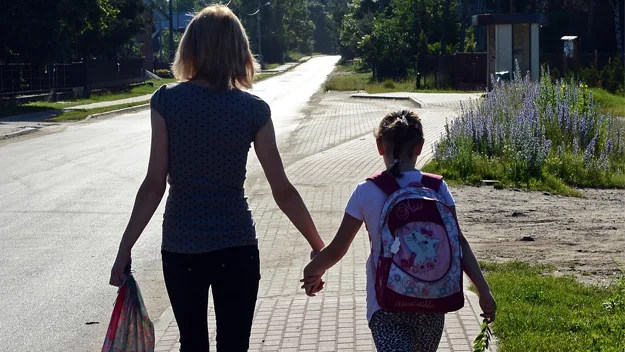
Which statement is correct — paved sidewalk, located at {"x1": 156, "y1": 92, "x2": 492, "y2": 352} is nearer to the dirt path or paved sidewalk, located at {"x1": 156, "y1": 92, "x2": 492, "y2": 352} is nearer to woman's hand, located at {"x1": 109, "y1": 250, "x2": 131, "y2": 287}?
the dirt path

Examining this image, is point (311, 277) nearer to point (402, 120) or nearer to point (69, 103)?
point (402, 120)

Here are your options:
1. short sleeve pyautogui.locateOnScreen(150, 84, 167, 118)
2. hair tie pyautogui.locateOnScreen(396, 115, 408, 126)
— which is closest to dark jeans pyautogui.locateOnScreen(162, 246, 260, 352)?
short sleeve pyautogui.locateOnScreen(150, 84, 167, 118)

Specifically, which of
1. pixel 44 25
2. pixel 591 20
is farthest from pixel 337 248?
pixel 591 20

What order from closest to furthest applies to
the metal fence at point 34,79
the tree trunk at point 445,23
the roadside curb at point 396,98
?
the roadside curb at point 396,98 → the metal fence at point 34,79 → the tree trunk at point 445,23

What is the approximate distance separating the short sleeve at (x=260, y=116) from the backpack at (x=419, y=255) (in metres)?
0.62

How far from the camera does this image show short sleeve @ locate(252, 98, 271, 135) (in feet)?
12.1

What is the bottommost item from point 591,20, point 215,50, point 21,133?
point 21,133

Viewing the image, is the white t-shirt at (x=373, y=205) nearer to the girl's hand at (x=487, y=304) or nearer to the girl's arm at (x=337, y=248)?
the girl's arm at (x=337, y=248)

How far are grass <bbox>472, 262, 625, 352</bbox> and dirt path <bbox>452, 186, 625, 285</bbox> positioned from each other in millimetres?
594

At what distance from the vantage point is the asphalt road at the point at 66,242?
6887 millimetres

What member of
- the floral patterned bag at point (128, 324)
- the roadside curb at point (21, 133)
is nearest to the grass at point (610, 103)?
the roadside curb at point (21, 133)

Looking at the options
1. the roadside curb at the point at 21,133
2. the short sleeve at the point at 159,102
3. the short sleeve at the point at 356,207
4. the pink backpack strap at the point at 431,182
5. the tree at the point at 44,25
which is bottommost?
the roadside curb at the point at 21,133

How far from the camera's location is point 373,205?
3.51 m

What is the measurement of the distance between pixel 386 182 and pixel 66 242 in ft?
23.4
